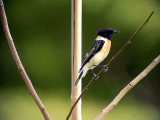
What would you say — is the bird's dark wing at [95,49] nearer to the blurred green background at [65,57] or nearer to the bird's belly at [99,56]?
Answer: the bird's belly at [99,56]

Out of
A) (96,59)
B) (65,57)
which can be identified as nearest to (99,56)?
(96,59)

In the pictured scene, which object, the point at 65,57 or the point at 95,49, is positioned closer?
the point at 95,49

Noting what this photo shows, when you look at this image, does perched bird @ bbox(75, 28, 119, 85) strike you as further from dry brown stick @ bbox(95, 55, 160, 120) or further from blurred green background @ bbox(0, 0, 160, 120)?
blurred green background @ bbox(0, 0, 160, 120)

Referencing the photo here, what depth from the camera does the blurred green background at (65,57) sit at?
1189 mm

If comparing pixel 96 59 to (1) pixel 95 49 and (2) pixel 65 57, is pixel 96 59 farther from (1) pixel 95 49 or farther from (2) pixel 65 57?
(2) pixel 65 57

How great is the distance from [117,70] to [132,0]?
276 mm

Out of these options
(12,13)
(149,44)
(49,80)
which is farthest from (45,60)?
(149,44)

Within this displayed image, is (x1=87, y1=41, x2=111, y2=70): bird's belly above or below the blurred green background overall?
above

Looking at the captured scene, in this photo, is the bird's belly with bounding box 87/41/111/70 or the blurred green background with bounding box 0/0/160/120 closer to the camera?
the bird's belly with bounding box 87/41/111/70

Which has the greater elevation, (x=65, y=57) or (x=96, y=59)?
(x=96, y=59)

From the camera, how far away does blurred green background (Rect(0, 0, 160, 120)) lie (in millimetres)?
1189


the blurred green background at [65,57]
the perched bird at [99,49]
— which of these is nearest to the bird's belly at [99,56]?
the perched bird at [99,49]

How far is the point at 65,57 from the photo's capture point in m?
1.21

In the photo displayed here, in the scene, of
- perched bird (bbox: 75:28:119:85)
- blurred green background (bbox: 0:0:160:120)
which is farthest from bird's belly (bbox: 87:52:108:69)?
blurred green background (bbox: 0:0:160:120)
